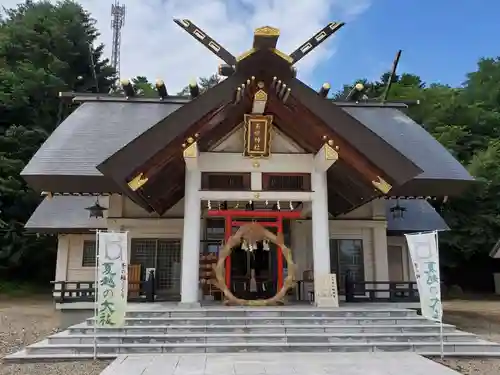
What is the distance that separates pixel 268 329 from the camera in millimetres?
7320

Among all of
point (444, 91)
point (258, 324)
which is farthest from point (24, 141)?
point (444, 91)

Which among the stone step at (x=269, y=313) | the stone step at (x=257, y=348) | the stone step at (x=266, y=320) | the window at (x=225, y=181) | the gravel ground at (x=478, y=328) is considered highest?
the window at (x=225, y=181)

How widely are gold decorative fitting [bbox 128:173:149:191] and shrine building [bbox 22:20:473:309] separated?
0.09 feet

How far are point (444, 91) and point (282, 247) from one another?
87.7 feet

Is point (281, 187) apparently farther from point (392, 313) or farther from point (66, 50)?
point (66, 50)

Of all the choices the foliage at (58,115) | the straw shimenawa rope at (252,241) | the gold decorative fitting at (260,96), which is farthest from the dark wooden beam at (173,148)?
the foliage at (58,115)

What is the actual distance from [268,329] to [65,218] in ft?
33.5

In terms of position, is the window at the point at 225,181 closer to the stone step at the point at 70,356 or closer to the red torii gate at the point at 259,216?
Answer: the red torii gate at the point at 259,216

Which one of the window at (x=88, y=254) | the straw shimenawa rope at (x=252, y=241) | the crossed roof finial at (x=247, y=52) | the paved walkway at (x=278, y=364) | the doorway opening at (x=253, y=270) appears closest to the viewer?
the paved walkway at (x=278, y=364)

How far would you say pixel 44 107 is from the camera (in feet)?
93.7

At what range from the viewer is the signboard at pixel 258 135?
30.7 feet

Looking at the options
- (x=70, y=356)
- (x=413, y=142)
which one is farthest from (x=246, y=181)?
(x=413, y=142)

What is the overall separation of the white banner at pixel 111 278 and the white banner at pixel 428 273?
15.4 feet

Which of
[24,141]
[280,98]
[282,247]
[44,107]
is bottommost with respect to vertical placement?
[282,247]
